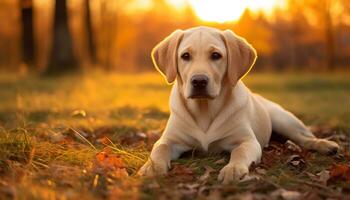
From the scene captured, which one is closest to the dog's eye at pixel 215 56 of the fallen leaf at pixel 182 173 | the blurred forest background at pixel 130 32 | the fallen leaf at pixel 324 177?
the fallen leaf at pixel 182 173

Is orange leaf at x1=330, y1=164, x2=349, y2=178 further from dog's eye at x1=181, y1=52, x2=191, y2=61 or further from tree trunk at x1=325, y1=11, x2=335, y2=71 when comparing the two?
tree trunk at x1=325, y1=11, x2=335, y2=71

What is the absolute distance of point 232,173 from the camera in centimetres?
431

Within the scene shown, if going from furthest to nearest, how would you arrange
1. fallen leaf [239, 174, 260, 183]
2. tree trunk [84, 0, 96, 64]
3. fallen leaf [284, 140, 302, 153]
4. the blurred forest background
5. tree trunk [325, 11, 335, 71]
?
tree trunk [325, 11, 335, 71] < tree trunk [84, 0, 96, 64] < the blurred forest background < fallen leaf [284, 140, 302, 153] < fallen leaf [239, 174, 260, 183]

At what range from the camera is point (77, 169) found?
14.3 ft

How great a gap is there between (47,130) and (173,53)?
6.61 ft

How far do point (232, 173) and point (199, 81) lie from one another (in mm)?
985

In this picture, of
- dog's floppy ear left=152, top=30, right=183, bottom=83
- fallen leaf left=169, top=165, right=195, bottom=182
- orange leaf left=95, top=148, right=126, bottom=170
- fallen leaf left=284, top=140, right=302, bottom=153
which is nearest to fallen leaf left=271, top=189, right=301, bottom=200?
fallen leaf left=169, top=165, right=195, bottom=182

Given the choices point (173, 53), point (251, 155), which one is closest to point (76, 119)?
point (173, 53)

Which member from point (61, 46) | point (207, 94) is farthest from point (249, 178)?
point (61, 46)

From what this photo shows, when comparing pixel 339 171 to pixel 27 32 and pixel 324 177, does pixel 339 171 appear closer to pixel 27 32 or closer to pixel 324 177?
pixel 324 177

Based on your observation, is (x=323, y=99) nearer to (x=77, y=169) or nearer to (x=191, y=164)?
(x=191, y=164)

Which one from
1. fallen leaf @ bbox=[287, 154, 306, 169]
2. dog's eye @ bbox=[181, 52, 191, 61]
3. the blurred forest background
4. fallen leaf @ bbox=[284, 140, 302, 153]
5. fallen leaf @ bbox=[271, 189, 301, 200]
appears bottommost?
the blurred forest background

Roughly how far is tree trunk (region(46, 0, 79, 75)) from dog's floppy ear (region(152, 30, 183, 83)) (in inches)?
546

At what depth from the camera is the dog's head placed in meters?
5.01
